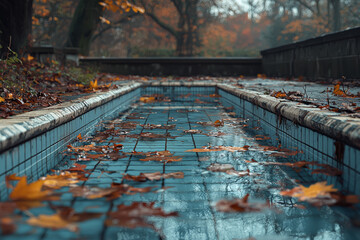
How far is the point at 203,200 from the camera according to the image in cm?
235

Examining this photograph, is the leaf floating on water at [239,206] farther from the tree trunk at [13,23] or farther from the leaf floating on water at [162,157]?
the tree trunk at [13,23]

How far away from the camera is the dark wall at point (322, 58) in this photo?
7.51 meters

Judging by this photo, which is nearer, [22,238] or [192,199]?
[22,238]

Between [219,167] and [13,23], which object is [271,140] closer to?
[219,167]

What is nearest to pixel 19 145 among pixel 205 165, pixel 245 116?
pixel 205 165

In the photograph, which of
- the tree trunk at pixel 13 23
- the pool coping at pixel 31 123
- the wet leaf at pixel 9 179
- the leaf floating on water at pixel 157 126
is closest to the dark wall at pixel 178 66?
the tree trunk at pixel 13 23

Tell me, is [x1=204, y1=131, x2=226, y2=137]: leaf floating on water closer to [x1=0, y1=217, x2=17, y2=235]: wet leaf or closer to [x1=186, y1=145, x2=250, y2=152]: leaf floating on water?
[x1=186, y1=145, x2=250, y2=152]: leaf floating on water

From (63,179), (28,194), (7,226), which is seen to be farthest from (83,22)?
(7,226)

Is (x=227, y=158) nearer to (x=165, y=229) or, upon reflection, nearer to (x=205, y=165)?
(x=205, y=165)

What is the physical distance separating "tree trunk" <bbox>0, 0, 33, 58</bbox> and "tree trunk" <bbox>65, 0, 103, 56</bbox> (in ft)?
20.3

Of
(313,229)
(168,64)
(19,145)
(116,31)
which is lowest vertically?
(313,229)

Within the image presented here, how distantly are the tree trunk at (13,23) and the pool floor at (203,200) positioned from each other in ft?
16.9

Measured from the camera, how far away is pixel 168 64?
1468 cm

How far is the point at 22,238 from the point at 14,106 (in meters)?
2.70
